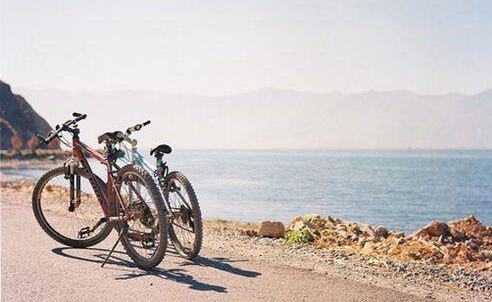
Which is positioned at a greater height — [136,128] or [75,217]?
[136,128]

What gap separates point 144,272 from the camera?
7.22m

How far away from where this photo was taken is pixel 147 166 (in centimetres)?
793

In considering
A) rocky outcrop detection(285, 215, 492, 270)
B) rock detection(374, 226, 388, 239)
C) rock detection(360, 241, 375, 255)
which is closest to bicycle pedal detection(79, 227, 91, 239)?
rocky outcrop detection(285, 215, 492, 270)

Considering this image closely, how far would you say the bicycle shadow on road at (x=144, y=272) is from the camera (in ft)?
21.7

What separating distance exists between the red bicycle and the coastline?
1.54 metres

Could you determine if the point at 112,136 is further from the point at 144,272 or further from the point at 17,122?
the point at 17,122

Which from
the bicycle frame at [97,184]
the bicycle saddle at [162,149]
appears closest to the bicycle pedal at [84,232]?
the bicycle frame at [97,184]

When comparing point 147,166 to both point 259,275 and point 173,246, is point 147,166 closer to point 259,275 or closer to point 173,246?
point 173,246

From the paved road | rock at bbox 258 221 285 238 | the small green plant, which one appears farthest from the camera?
rock at bbox 258 221 285 238

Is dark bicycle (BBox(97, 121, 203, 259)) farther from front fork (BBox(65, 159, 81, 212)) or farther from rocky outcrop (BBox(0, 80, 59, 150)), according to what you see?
rocky outcrop (BBox(0, 80, 59, 150))

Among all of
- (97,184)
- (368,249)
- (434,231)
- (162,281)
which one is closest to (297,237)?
(368,249)

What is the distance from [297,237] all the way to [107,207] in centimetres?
382

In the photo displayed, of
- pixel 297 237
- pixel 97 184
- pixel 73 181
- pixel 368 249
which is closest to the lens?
pixel 97 184

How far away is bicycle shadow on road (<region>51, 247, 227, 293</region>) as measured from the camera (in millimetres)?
6629
